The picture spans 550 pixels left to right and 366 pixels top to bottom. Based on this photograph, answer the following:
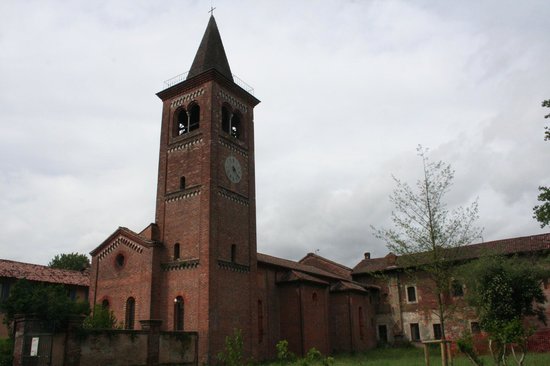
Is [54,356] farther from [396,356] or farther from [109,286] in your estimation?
[396,356]

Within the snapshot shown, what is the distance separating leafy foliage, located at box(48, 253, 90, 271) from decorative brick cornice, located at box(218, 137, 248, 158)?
34843mm

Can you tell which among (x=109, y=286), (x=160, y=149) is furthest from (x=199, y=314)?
(x=160, y=149)

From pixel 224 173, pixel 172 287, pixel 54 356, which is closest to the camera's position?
pixel 54 356

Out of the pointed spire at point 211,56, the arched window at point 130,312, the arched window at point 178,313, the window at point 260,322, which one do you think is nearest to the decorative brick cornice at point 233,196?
the arched window at point 178,313

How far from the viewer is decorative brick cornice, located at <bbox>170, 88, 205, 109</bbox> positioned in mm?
28728

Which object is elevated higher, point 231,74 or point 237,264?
point 231,74

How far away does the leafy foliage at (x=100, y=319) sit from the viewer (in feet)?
78.9

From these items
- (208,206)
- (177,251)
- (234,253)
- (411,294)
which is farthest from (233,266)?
(411,294)

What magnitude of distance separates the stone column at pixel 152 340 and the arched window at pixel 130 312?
475 cm

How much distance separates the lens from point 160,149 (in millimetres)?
29438

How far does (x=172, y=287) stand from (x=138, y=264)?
8.71 feet

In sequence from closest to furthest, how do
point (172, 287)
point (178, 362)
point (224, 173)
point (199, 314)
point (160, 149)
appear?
point (178, 362)
point (199, 314)
point (172, 287)
point (224, 173)
point (160, 149)

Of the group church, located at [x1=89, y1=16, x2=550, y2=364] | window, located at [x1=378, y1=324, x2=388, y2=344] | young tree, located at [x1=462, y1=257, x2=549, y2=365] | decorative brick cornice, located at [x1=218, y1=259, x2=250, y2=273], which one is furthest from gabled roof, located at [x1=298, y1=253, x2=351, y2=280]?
young tree, located at [x1=462, y1=257, x2=549, y2=365]

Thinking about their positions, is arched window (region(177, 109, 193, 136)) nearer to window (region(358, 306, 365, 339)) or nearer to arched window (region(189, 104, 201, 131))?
arched window (region(189, 104, 201, 131))
